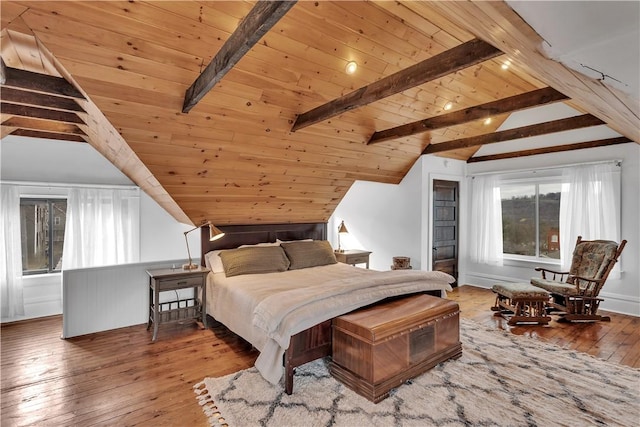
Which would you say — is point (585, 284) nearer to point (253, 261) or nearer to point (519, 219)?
point (519, 219)

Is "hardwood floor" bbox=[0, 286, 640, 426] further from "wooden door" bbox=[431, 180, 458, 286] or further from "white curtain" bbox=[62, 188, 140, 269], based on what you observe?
"wooden door" bbox=[431, 180, 458, 286]

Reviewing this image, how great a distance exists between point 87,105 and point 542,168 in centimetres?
561

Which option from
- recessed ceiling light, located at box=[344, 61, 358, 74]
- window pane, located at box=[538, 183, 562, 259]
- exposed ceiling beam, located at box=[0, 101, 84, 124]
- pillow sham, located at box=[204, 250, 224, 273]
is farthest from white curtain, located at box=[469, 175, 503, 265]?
exposed ceiling beam, located at box=[0, 101, 84, 124]

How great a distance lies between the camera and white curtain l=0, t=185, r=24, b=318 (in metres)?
3.61

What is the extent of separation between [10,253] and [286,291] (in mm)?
3366

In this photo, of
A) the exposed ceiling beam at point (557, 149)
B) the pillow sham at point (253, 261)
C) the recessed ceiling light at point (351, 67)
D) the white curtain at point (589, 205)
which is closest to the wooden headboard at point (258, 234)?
the pillow sham at point (253, 261)

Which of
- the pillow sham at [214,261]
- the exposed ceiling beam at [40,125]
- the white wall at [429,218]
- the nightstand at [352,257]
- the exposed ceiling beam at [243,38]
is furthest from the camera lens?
the nightstand at [352,257]

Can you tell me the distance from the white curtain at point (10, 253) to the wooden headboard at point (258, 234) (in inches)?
78.5

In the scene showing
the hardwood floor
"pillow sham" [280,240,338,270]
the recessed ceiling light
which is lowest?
the hardwood floor

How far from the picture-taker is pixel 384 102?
3.47 m

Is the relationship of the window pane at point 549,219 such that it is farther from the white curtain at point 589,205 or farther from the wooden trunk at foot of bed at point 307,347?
the wooden trunk at foot of bed at point 307,347

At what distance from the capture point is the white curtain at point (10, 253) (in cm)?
361

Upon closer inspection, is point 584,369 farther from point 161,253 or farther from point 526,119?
point 161,253

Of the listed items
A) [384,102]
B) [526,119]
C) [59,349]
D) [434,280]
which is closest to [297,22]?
[384,102]
